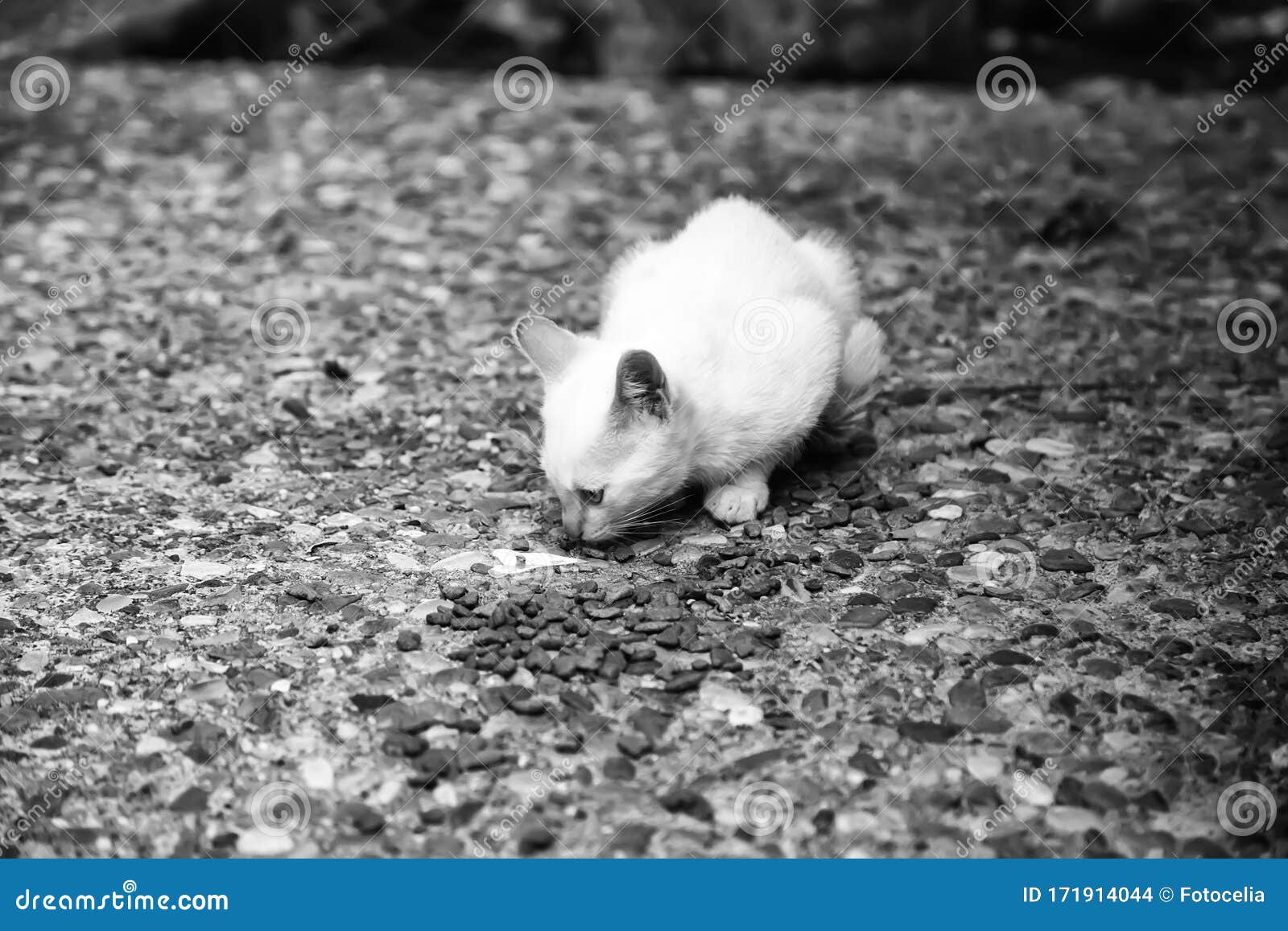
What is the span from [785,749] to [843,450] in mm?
1847

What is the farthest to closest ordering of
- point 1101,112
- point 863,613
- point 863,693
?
point 1101,112 → point 863,613 → point 863,693

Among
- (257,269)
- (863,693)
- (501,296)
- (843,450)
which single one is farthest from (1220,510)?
(257,269)

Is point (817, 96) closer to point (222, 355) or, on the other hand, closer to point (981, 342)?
point (981, 342)

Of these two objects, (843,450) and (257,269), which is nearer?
(843,450)

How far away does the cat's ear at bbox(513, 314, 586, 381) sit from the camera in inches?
157

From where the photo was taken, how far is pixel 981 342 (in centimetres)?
563

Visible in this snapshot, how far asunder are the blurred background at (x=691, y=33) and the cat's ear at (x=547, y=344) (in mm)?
5844

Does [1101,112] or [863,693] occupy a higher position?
[1101,112]

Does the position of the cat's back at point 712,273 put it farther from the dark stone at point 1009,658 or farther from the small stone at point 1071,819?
the small stone at point 1071,819

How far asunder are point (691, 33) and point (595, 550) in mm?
6263

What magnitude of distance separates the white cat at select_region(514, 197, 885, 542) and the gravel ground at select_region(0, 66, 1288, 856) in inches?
8.4

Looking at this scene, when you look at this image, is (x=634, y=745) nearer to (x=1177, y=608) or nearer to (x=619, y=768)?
(x=619, y=768)

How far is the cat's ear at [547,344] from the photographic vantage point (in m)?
3.98

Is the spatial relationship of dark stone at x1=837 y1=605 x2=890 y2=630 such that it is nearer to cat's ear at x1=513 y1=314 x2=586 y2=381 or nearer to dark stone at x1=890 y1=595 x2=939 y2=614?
dark stone at x1=890 y1=595 x2=939 y2=614
